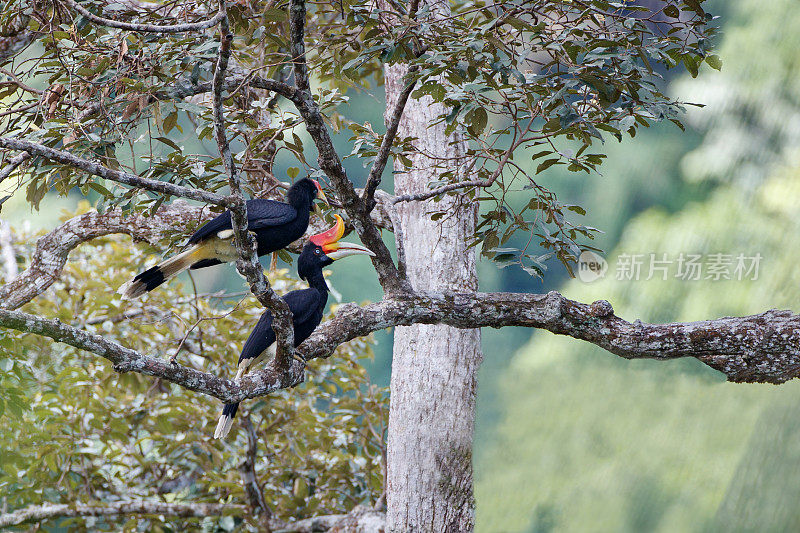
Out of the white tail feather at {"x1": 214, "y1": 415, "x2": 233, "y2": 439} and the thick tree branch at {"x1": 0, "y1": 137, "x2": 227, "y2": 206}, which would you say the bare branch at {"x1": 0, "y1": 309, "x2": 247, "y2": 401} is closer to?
the thick tree branch at {"x1": 0, "y1": 137, "x2": 227, "y2": 206}

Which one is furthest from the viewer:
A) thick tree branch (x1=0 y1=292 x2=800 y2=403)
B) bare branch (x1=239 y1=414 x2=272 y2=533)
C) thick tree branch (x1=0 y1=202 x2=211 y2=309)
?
bare branch (x1=239 y1=414 x2=272 y2=533)

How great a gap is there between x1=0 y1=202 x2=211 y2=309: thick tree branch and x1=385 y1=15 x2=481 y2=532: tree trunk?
0.80 metres

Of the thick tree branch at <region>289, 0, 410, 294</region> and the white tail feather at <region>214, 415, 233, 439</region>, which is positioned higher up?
the thick tree branch at <region>289, 0, 410, 294</region>

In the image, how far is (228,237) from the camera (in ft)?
6.79

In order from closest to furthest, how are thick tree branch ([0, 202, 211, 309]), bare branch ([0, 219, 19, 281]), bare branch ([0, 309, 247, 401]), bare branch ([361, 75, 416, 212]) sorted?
bare branch ([0, 309, 247, 401]) → bare branch ([361, 75, 416, 212]) → thick tree branch ([0, 202, 211, 309]) → bare branch ([0, 219, 19, 281])

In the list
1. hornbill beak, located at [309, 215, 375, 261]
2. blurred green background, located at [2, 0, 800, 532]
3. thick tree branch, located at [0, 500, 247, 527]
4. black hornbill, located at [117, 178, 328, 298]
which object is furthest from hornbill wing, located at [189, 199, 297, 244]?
thick tree branch, located at [0, 500, 247, 527]

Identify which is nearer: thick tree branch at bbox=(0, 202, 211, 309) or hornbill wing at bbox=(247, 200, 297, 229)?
hornbill wing at bbox=(247, 200, 297, 229)

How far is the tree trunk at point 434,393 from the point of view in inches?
108

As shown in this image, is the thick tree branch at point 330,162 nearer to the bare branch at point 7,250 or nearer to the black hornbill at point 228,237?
the black hornbill at point 228,237

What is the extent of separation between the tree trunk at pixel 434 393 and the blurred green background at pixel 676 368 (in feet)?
0.52

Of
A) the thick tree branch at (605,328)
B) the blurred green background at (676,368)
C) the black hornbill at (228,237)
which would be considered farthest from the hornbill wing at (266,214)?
the blurred green background at (676,368)

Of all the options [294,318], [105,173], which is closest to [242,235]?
[105,173]

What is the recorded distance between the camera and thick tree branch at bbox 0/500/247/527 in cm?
294

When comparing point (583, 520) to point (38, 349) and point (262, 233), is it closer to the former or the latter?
point (262, 233)
